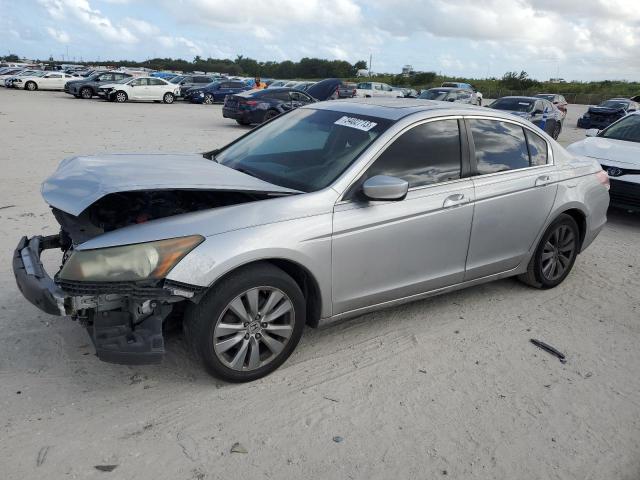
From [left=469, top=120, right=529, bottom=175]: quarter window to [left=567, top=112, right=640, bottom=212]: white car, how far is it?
370 cm

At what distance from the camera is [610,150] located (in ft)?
26.8

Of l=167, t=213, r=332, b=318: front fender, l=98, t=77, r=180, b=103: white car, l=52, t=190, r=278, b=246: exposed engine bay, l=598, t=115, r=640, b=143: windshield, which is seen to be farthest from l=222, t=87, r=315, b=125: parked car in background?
l=167, t=213, r=332, b=318: front fender

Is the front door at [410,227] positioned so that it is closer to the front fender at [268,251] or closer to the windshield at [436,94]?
the front fender at [268,251]

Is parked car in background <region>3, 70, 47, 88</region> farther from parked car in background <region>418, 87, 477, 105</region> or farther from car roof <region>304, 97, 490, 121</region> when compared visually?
car roof <region>304, 97, 490, 121</region>

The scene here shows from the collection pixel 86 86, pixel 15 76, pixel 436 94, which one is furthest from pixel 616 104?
pixel 15 76

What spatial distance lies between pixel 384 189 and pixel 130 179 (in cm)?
155

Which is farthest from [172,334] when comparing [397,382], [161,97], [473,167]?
[161,97]

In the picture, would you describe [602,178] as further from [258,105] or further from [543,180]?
[258,105]

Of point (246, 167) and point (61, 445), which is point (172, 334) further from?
point (246, 167)

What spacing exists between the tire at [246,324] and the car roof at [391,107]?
1.57 metres

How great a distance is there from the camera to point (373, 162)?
3730 mm

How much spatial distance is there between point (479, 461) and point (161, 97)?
30207mm

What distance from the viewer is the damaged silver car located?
3.03m

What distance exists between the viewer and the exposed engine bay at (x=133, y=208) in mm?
3438
